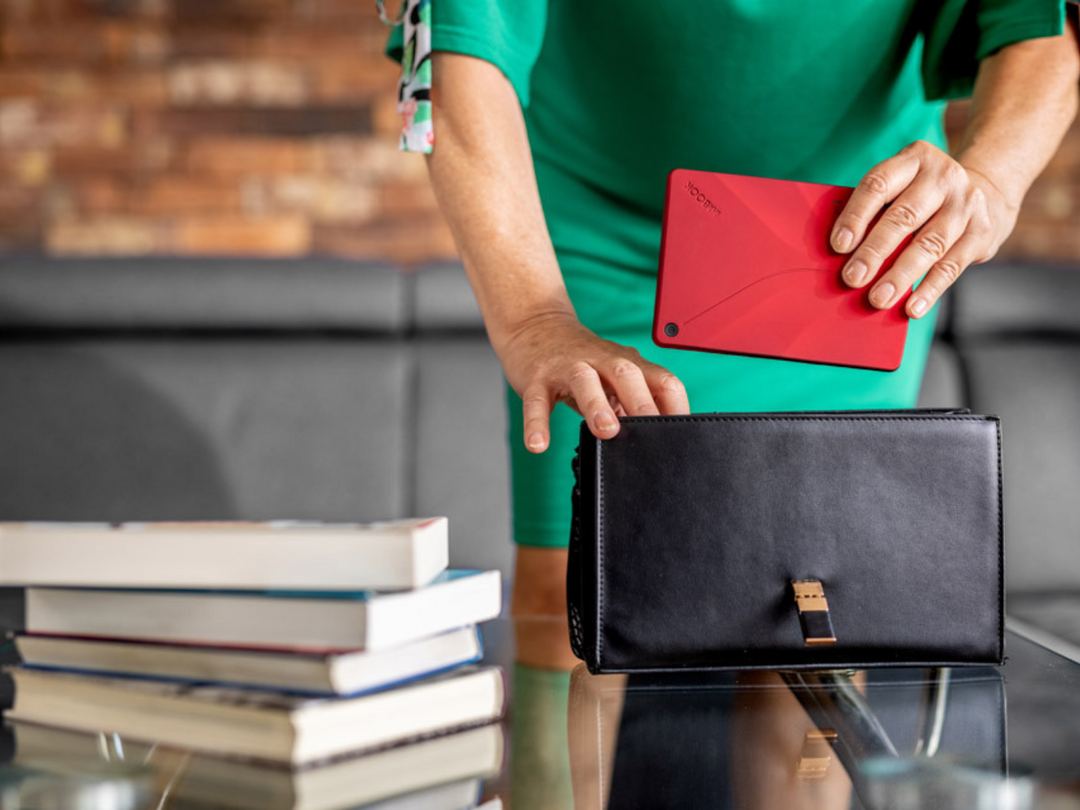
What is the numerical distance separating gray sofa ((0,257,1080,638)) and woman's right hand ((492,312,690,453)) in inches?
34.6

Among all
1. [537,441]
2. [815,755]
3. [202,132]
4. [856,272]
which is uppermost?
[202,132]

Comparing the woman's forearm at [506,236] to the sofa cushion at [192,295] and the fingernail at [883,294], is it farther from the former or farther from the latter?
the sofa cushion at [192,295]

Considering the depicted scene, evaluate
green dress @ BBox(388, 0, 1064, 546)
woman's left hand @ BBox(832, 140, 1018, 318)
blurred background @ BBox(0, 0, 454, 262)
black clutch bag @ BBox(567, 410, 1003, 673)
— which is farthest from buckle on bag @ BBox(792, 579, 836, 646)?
blurred background @ BBox(0, 0, 454, 262)

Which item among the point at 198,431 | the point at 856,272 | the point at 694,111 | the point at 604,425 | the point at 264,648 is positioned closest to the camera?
the point at 264,648

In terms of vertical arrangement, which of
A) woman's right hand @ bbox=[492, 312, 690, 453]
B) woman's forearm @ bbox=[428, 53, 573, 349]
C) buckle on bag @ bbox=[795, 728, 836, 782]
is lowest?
buckle on bag @ bbox=[795, 728, 836, 782]

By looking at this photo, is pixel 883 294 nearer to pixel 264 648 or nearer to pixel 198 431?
pixel 264 648

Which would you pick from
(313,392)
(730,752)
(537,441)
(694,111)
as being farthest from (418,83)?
(313,392)

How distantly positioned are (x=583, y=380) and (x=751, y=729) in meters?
0.22

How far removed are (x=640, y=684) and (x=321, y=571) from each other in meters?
0.24

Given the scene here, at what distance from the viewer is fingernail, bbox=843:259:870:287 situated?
0.63 meters

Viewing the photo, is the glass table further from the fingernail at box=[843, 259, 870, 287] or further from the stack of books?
the fingernail at box=[843, 259, 870, 287]

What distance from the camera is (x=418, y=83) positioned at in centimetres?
79

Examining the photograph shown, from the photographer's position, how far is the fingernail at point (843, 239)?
627mm

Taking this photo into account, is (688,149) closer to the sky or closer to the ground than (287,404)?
closer to the sky
